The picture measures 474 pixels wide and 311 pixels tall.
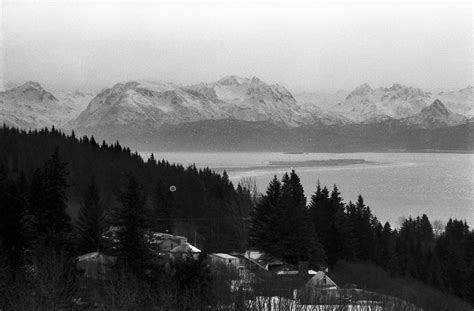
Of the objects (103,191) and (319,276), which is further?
(103,191)

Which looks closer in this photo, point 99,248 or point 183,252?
point 183,252

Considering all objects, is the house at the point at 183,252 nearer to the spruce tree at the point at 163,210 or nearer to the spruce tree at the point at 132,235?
the spruce tree at the point at 132,235

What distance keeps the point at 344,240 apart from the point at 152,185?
29749mm

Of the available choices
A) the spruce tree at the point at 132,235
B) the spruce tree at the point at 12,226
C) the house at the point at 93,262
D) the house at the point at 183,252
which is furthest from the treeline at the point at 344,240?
the spruce tree at the point at 12,226

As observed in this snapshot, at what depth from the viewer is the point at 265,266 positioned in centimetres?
3612

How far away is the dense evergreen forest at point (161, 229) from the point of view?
63.6 ft

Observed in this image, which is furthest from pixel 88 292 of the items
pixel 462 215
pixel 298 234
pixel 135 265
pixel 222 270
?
pixel 462 215

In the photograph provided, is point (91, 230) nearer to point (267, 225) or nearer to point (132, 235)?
point (267, 225)

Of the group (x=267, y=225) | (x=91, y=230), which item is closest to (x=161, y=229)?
(x=91, y=230)

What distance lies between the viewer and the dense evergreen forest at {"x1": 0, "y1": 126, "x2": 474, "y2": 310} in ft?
63.6

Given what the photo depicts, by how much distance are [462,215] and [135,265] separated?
56352 mm

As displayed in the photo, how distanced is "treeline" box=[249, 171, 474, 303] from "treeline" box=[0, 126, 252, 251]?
4735 mm

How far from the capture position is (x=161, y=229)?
5116cm

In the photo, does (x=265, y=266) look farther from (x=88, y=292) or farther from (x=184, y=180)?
(x=184, y=180)
